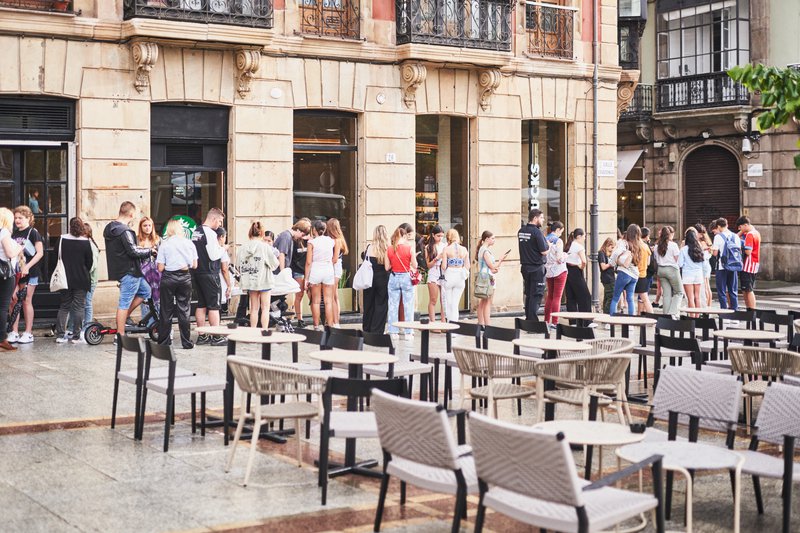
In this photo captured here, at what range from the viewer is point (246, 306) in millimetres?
18875

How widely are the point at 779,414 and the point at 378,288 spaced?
10577 mm

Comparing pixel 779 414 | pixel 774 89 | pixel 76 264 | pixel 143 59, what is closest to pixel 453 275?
pixel 76 264

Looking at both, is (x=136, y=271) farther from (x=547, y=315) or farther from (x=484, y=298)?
(x=547, y=315)

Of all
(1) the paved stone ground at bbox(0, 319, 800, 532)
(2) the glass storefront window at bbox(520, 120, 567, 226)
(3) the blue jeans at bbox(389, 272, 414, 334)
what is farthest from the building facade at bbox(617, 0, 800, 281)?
(1) the paved stone ground at bbox(0, 319, 800, 532)

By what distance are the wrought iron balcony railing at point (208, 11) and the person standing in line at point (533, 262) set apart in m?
5.55

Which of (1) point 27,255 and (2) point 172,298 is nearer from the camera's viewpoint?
(2) point 172,298

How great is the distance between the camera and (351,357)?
938 centimetres

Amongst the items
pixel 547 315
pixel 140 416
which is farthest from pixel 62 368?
pixel 547 315

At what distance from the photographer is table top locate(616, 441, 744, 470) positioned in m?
6.59

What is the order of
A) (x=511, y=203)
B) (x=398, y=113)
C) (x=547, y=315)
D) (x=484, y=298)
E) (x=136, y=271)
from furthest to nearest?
(x=511, y=203)
(x=398, y=113)
(x=547, y=315)
(x=484, y=298)
(x=136, y=271)

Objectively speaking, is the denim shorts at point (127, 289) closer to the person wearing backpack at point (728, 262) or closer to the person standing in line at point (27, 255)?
the person standing in line at point (27, 255)

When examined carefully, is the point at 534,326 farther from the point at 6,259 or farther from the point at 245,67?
the point at 245,67

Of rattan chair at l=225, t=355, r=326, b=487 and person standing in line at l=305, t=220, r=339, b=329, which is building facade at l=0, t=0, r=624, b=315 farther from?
rattan chair at l=225, t=355, r=326, b=487

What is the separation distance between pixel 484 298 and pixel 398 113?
487 centimetres
